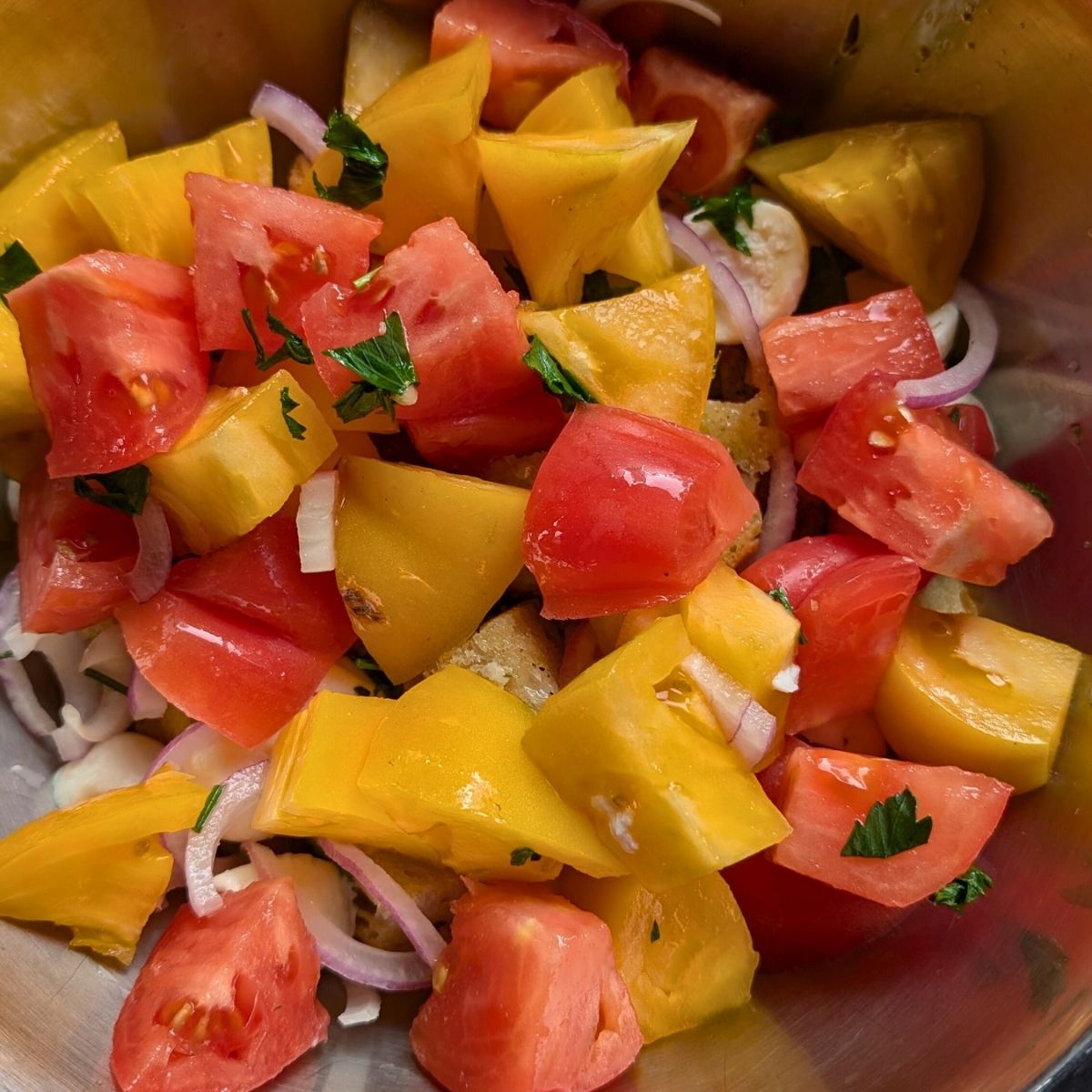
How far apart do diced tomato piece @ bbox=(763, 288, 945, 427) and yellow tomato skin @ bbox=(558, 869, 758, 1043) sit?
0.80 m

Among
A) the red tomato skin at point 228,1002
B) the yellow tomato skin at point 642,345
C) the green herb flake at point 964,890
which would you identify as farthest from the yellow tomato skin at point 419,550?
the green herb flake at point 964,890

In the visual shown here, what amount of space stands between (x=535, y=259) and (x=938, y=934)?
4.07 ft

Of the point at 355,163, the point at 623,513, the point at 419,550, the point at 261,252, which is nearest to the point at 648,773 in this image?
the point at 623,513

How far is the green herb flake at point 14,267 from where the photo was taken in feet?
4.88

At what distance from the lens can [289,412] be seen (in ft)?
4.47

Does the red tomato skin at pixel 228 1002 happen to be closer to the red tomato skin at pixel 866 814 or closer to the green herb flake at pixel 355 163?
the red tomato skin at pixel 866 814

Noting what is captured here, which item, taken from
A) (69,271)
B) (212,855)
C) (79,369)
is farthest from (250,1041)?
(69,271)

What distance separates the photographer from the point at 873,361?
1.62 metres

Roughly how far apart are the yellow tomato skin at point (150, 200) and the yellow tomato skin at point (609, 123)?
53 centimetres

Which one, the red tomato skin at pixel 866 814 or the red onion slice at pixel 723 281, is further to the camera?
the red onion slice at pixel 723 281

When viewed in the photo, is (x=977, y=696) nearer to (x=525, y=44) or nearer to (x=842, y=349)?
(x=842, y=349)

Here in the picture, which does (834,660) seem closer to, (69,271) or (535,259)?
(535,259)

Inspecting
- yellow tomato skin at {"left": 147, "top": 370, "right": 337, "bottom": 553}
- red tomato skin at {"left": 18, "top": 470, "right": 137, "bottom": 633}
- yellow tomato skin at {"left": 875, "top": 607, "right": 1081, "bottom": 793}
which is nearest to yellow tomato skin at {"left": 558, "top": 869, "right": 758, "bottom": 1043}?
yellow tomato skin at {"left": 875, "top": 607, "right": 1081, "bottom": 793}

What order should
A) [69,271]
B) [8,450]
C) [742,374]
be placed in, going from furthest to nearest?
1. [742,374]
2. [8,450]
3. [69,271]
